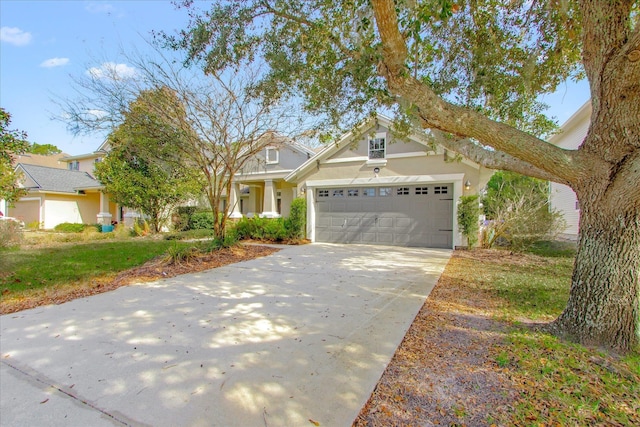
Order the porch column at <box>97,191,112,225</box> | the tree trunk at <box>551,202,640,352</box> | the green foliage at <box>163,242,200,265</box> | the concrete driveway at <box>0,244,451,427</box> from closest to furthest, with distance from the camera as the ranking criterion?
the concrete driveway at <box>0,244,451,427</box> → the tree trunk at <box>551,202,640,352</box> → the green foliage at <box>163,242,200,265</box> → the porch column at <box>97,191,112,225</box>

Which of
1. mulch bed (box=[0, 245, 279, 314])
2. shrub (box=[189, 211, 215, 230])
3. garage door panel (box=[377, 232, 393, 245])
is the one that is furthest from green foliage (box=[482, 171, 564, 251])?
shrub (box=[189, 211, 215, 230])

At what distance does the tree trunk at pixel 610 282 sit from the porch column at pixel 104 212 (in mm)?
24689

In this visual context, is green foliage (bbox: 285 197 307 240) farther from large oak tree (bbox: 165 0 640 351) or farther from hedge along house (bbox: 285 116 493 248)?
large oak tree (bbox: 165 0 640 351)

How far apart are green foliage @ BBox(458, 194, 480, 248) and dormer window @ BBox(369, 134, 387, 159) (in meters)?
3.46

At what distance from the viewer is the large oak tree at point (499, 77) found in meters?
3.26

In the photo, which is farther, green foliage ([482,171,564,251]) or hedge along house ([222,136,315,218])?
hedge along house ([222,136,315,218])

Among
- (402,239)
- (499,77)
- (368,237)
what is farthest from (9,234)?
(499,77)

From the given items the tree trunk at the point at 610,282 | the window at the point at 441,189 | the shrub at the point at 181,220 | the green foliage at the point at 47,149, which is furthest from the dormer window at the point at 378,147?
the green foliage at the point at 47,149

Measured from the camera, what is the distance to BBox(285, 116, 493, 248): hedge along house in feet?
37.8

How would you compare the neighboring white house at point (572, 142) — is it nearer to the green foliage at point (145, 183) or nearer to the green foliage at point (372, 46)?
the green foliage at point (372, 46)

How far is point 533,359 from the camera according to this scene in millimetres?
3062

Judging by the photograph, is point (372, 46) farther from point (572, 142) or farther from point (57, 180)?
point (57, 180)

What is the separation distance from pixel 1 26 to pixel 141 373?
34.4ft

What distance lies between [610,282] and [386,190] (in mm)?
9407
